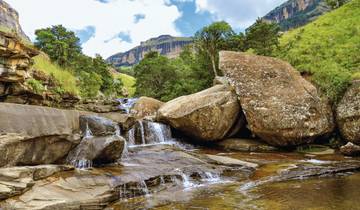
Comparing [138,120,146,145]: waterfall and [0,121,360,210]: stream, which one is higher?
[138,120,146,145]: waterfall

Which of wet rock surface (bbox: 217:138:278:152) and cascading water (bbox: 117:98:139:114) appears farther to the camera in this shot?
cascading water (bbox: 117:98:139:114)

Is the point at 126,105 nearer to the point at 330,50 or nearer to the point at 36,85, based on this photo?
the point at 330,50

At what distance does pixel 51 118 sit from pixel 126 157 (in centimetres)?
434

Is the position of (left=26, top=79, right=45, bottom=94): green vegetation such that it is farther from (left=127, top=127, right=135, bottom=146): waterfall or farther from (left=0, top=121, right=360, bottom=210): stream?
(left=127, top=127, right=135, bottom=146): waterfall

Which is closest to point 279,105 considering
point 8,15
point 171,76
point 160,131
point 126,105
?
point 160,131

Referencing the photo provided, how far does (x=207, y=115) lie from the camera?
21594mm

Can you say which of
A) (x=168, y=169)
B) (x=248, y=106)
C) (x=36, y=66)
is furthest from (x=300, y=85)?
(x=36, y=66)

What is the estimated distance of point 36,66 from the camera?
57.5ft

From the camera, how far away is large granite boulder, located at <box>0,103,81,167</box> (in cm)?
1129

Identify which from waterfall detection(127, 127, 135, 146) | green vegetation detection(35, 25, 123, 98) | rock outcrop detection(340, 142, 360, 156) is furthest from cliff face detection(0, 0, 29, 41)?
rock outcrop detection(340, 142, 360, 156)

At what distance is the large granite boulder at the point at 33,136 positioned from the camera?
1129 cm

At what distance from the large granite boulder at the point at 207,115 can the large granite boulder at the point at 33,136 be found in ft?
29.7

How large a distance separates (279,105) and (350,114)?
4072 mm

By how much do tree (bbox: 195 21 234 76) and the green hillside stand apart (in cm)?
627
